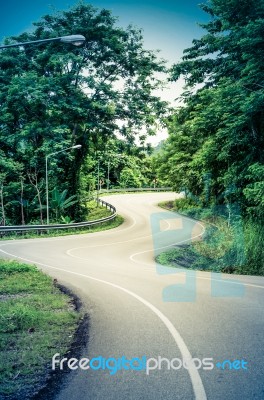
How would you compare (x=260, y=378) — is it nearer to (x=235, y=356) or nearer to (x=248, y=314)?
(x=235, y=356)

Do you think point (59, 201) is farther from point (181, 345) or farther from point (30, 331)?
point (181, 345)

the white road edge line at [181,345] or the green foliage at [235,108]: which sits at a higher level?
the green foliage at [235,108]

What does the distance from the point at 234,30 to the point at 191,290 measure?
1406 centimetres

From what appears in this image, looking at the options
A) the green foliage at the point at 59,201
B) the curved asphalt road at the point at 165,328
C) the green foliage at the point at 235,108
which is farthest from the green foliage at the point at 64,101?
the curved asphalt road at the point at 165,328

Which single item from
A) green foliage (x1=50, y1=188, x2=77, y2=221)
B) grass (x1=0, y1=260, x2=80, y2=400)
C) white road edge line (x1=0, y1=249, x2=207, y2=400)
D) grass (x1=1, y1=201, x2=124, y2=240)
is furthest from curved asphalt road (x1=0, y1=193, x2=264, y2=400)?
green foliage (x1=50, y1=188, x2=77, y2=221)

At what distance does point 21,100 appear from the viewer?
29.9 m

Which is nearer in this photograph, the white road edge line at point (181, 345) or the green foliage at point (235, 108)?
the white road edge line at point (181, 345)

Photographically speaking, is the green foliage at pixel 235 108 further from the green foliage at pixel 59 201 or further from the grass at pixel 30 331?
the green foliage at pixel 59 201

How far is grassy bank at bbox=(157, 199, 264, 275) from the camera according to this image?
53.1 feet

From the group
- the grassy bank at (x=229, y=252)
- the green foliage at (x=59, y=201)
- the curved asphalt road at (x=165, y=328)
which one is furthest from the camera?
the green foliage at (x=59, y=201)

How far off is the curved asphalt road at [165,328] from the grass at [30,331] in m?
0.53

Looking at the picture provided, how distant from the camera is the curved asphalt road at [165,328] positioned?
14.7 feet

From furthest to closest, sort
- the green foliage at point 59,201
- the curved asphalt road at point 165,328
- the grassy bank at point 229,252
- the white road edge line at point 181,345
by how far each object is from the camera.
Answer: the green foliage at point 59,201
the grassy bank at point 229,252
the curved asphalt road at point 165,328
the white road edge line at point 181,345

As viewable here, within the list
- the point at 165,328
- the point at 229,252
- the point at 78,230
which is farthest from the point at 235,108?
the point at 78,230
